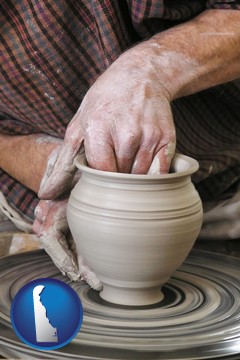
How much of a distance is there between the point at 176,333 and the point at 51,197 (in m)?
0.43

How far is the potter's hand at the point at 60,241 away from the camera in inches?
55.1

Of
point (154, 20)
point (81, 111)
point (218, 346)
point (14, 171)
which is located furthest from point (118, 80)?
point (14, 171)

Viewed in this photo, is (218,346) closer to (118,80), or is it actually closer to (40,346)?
(40,346)

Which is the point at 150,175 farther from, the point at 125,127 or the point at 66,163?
the point at 66,163

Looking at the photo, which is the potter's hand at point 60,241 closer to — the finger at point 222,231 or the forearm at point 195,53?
the forearm at point 195,53

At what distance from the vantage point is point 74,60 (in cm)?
177

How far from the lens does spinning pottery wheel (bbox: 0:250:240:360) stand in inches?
44.8

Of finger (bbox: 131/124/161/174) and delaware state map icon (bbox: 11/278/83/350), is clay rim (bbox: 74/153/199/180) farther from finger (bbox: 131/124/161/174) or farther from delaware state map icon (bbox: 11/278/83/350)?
delaware state map icon (bbox: 11/278/83/350)

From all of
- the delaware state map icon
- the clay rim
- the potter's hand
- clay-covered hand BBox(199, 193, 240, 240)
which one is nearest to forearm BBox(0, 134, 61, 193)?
the potter's hand

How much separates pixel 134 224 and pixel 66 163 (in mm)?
251

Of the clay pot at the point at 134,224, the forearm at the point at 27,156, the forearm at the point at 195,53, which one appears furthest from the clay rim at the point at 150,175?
the forearm at the point at 27,156

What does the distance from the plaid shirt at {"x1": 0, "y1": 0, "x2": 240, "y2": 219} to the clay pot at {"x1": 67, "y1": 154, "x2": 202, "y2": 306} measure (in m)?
0.49

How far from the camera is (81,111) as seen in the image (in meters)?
1.41

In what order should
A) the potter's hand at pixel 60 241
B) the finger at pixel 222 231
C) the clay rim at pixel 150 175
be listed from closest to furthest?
the clay rim at pixel 150 175 → the potter's hand at pixel 60 241 → the finger at pixel 222 231
